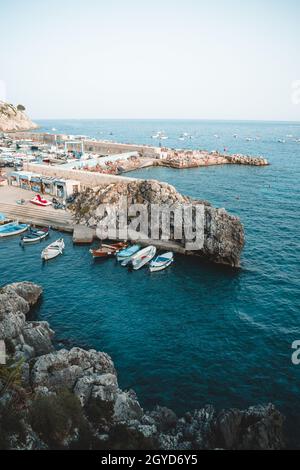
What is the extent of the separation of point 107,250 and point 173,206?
14399 mm

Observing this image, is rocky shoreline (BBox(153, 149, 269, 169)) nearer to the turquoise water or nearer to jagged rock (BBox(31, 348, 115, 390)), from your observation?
the turquoise water

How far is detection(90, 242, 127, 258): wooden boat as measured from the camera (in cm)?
5934

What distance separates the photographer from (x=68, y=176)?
303 ft

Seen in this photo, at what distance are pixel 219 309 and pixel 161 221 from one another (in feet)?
78.7

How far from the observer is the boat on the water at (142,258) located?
185 ft

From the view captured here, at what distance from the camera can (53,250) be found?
193 feet

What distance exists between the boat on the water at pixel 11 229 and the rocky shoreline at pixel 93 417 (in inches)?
1534

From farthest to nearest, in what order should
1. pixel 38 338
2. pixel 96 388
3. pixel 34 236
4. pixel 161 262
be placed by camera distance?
pixel 34 236 → pixel 161 262 → pixel 38 338 → pixel 96 388

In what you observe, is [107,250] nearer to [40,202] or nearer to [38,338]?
[38,338]

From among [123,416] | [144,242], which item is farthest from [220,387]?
[144,242]

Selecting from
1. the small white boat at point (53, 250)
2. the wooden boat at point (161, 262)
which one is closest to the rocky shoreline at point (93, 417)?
the wooden boat at point (161, 262)

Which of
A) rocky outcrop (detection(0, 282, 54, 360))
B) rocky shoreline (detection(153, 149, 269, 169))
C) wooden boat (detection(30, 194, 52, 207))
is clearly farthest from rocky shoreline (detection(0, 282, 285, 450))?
rocky shoreline (detection(153, 149, 269, 169))

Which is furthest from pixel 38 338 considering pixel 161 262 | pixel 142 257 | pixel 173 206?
pixel 173 206

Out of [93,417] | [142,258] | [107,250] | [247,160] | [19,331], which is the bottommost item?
[93,417]
